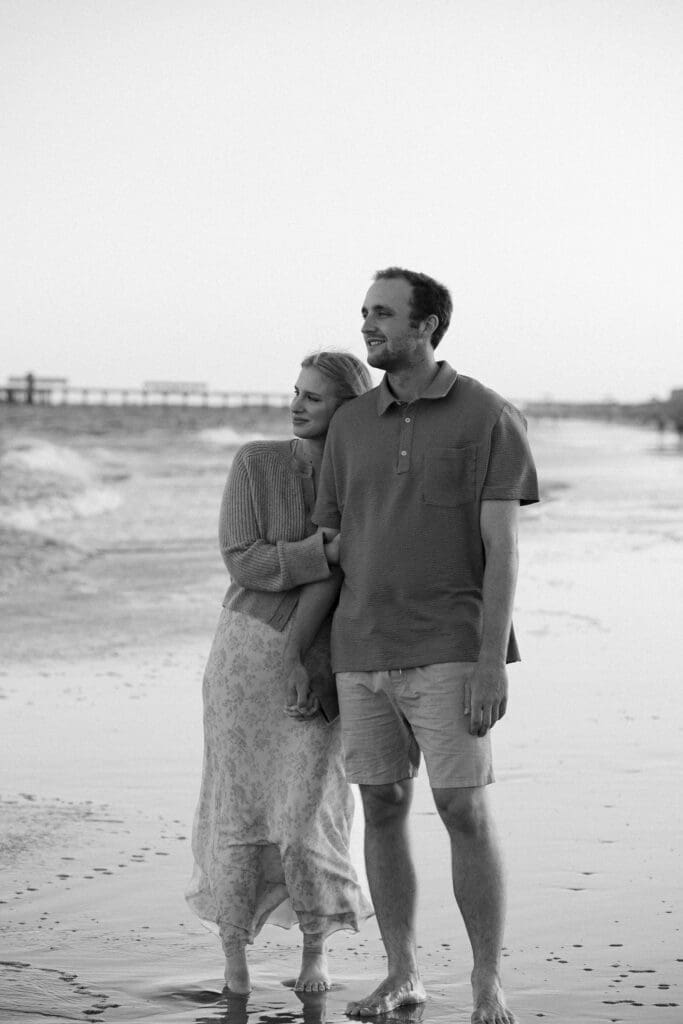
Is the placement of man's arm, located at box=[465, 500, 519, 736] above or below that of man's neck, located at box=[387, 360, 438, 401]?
below

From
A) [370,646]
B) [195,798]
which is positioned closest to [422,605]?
[370,646]

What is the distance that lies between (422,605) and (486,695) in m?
0.28

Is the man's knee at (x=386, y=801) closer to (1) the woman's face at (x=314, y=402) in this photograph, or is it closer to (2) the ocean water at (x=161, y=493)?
(1) the woman's face at (x=314, y=402)

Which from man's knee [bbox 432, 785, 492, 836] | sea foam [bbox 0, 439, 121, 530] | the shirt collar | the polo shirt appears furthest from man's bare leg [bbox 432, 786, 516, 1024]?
sea foam [bbox 0, 439, 121, 530]

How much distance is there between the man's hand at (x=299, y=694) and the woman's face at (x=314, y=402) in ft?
2.12

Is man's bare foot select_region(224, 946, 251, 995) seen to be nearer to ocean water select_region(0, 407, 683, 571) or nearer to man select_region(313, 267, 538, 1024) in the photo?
man select_region(313, 267, 538, 1024)

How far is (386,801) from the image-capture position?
3691 millimetres

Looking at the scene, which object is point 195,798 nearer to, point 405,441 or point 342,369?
point 342,369

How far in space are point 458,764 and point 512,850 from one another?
1396 millimetres

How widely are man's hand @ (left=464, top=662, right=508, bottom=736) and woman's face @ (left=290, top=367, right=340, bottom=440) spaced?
2.72 ft

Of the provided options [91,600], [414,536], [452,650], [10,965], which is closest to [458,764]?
[452,650]

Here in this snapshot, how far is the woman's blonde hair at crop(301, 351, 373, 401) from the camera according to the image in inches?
153

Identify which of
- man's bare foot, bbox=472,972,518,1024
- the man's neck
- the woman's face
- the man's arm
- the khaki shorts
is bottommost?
man's bare foot, bbox=472,972,518,1024

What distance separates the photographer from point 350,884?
3.87 meters
